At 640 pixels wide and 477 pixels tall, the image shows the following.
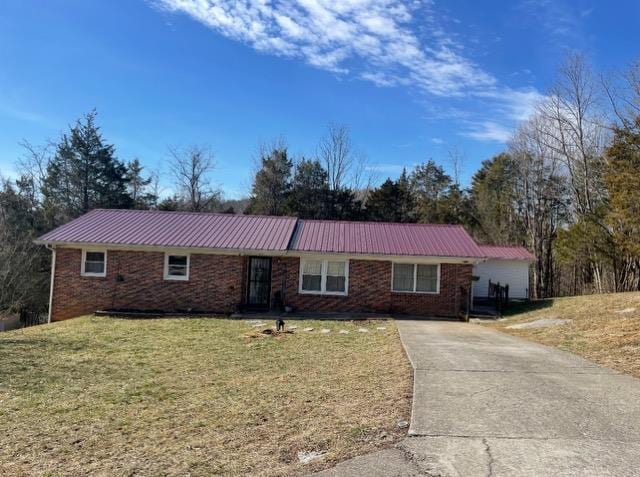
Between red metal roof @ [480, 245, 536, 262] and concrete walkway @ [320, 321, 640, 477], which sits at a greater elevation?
red metal roof @ [480, 245, 536, 262]

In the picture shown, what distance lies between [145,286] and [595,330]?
45.7 ft

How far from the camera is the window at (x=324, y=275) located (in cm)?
1764

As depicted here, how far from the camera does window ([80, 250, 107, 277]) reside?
17.7 meters

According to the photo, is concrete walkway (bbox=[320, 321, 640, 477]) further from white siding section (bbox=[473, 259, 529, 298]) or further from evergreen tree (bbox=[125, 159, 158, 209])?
evergreen tree (bbox=[125, 159, 158, 209])

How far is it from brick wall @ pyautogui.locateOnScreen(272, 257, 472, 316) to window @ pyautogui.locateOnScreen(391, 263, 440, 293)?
188mm

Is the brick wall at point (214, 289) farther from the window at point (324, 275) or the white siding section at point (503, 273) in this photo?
the white siding section at point (503, 273)

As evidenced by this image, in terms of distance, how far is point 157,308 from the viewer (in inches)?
687

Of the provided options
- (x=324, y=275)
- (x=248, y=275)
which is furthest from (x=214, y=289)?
(x=324, y=275)

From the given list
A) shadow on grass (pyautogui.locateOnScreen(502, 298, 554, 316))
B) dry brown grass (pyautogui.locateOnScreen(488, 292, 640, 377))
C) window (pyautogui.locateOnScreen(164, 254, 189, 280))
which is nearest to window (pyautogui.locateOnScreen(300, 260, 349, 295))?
window (pyautogui.locateOnScreen(164, 254, 189, 280))

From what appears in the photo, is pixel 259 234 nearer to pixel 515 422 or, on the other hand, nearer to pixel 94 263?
pixel 94 263

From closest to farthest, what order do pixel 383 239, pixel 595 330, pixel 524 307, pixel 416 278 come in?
pixel 595 330, pixel 416 278, pixel 383 239, pixel 524 307

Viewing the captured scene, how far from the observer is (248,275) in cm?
1780

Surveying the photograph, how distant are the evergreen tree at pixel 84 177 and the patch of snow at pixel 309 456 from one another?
3609 cm

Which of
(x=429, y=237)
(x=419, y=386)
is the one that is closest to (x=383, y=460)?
(x=419, y=386)
